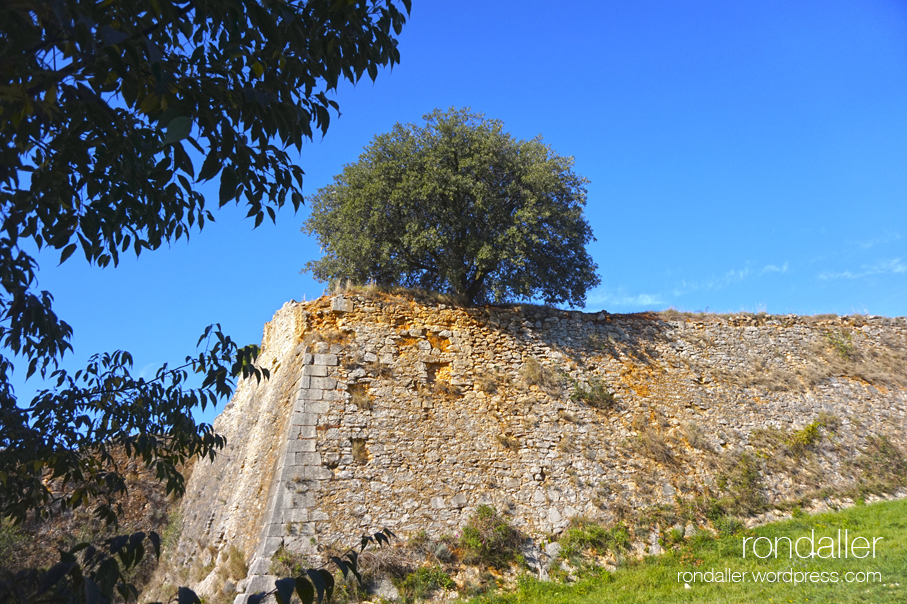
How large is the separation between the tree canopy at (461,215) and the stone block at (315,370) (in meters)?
3.89

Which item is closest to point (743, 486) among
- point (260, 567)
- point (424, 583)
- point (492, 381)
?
point (492, 381)

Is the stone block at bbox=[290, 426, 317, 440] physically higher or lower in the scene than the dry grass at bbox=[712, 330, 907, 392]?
lower

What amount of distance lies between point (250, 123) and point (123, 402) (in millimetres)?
3387

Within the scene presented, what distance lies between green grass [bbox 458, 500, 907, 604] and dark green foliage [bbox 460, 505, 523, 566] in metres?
0.65

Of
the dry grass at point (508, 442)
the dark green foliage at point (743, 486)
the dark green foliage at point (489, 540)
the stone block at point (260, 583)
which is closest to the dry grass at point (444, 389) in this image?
the dry grass at point (508, 442)

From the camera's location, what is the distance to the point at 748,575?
1053 centimetres

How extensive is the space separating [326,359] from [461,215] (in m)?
5.56

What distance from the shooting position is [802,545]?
1153 cm

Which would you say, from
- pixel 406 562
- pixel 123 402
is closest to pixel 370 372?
pixel 406 562

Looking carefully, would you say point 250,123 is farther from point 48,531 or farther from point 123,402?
point 48,531

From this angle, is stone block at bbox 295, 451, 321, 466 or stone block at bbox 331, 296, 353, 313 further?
stone block at bbox 331, 296, 353, 313

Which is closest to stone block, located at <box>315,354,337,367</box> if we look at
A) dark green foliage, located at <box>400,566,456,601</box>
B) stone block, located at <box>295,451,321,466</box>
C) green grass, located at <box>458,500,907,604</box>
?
stone block, located at <box>295,451,321,466</box>

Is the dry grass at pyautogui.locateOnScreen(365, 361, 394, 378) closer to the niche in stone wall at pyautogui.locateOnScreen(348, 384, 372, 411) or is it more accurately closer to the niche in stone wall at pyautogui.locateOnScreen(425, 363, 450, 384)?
the niche in stone wall at pyautogui.locateOnScreen(348, 384, 372, 411)

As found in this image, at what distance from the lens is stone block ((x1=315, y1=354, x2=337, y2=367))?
1266cm
